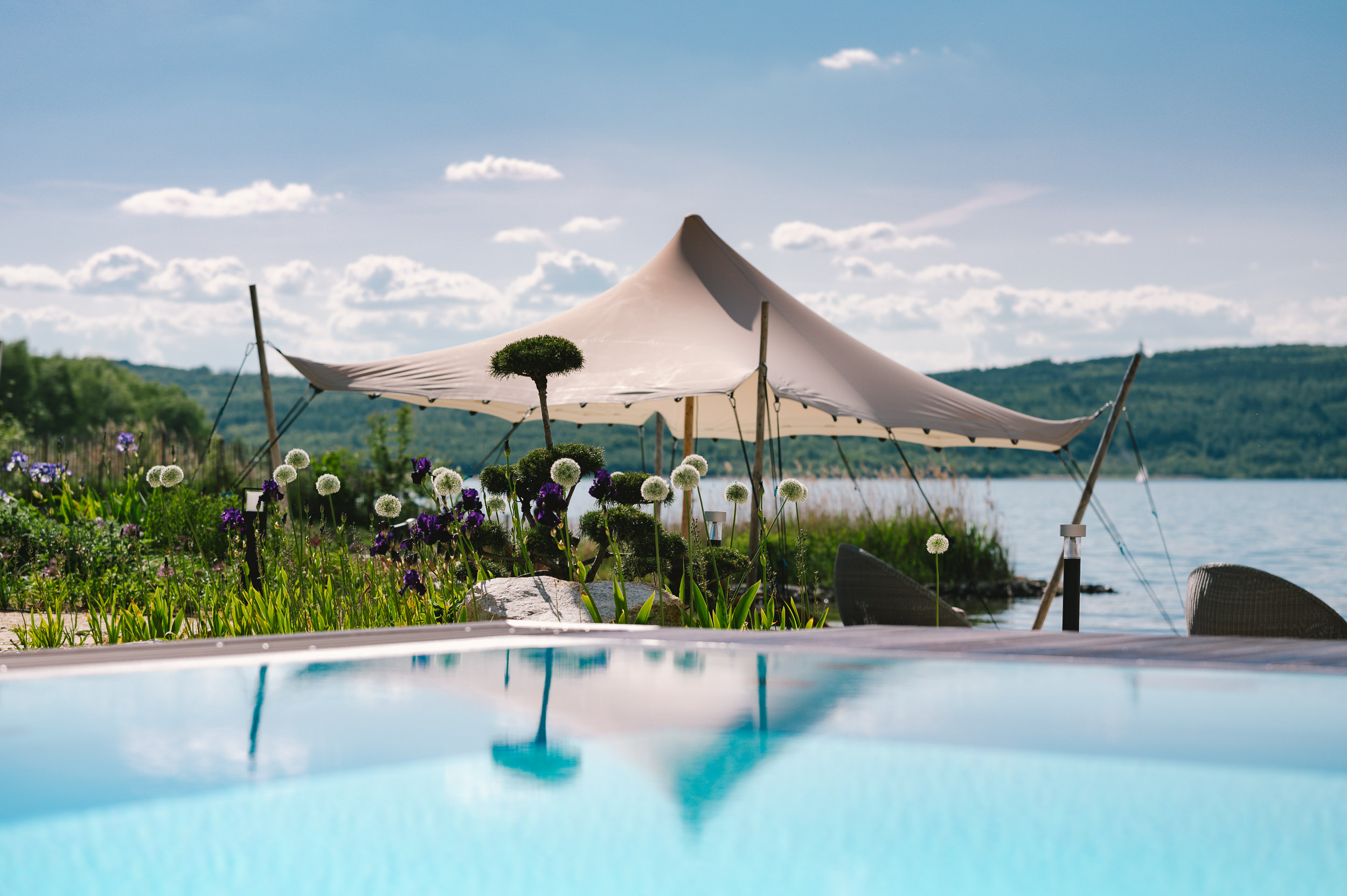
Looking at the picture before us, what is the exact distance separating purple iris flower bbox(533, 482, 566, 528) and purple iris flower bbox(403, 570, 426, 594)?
0.67 m

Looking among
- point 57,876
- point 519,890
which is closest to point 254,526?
point 57,876

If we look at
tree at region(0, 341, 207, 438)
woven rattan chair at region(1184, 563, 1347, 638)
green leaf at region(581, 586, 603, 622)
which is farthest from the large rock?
tree at region(0, 341, 207, 438)

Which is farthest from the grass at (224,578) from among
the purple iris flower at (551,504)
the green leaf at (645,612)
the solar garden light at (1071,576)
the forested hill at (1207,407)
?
the forested hill at (1207,407)

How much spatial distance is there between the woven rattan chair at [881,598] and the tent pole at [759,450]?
19.2 inches

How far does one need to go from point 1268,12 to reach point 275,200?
10.7 meters

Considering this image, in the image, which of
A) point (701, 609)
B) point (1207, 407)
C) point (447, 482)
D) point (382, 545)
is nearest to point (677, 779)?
point (701, 609)

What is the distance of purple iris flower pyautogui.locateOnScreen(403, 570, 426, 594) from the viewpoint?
498cm

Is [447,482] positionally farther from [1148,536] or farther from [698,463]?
[1148,536]

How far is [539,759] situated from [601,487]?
2.24 m

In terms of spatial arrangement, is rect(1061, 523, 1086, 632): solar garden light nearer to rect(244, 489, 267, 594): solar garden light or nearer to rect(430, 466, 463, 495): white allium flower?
rect(430, 466, 463, 495): white allium flower

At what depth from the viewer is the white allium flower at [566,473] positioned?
16.8 feet

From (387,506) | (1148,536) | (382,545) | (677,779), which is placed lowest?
(1148,536)

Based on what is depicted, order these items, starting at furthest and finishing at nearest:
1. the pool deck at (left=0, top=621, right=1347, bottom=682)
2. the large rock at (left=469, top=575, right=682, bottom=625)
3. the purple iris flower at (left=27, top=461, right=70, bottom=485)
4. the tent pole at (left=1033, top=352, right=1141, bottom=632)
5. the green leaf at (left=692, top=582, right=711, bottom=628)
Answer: the purple iris flower at (left=27, top=461, right=70, bottom=485)
the tent pole at (left=1033, top=352, right=1141, bottom=632)
the large rock at (left=469, top=575, right=682, bottom=625)
the green leaf at (left=692, top=582, right=711, bottom=628)
the pool deck at (left=0, top=621, right=1347, bottom=682)

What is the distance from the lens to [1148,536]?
23703 mm
